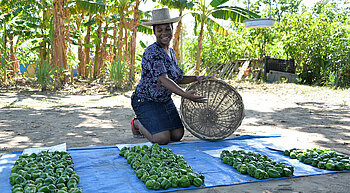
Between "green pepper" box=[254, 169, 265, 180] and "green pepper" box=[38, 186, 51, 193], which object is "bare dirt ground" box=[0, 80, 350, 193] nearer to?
"green pepper" box=[254, 169, 265, 180]

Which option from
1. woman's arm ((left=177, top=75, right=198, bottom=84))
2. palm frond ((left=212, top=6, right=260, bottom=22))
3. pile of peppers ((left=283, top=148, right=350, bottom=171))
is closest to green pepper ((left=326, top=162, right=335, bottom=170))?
pile of peppers ((left=283, top=148, right=350, bottom=171))

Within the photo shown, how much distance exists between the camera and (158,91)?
359 cm

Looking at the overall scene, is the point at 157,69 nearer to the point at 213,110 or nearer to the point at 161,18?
the point at 161,18

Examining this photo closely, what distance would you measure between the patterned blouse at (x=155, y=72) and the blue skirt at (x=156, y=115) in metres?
0.06

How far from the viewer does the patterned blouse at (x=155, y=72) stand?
3.42 meters

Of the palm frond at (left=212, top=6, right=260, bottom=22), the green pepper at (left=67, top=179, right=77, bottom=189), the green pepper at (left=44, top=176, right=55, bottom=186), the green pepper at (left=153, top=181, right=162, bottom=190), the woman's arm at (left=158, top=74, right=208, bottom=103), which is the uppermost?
the palm frond at (left=212, top=6, right=260, bottom=22)

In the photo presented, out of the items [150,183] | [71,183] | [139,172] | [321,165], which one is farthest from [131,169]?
[321,165]

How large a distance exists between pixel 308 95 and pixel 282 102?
5.35 ft

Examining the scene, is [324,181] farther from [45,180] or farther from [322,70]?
[322,70]

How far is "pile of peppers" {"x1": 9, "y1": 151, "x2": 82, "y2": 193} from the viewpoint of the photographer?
2032mm

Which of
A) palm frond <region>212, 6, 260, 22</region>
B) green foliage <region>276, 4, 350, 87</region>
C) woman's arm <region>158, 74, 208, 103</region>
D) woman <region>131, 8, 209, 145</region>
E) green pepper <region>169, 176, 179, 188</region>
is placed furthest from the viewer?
green foliage <region>276, 4, 350, 87</region>

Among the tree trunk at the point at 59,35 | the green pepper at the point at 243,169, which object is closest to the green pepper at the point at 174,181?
the green pepper at the point at 243,169

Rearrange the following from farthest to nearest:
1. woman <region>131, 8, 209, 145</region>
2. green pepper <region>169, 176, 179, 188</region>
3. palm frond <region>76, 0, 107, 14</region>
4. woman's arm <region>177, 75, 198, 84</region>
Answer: palm frond <region>76, 0, 107, 14</region> < woman's arm <region>177, 75, 198, 84</region> < woman <region>131, 8, 209, 145</region> < green pepper <region>169, 176, 179, 188</region>

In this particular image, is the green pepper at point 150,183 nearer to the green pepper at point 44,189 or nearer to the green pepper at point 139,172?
the green pepper at point 139,172
